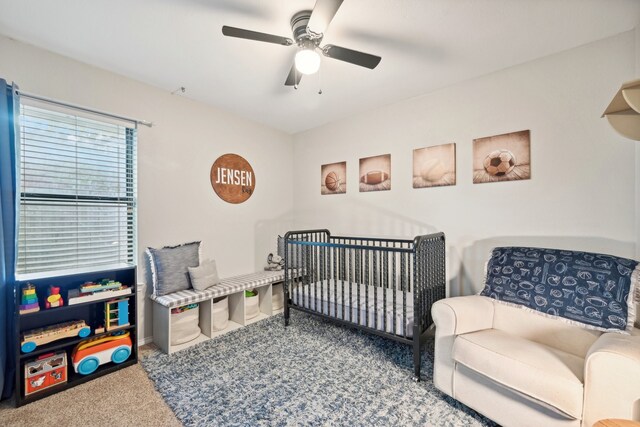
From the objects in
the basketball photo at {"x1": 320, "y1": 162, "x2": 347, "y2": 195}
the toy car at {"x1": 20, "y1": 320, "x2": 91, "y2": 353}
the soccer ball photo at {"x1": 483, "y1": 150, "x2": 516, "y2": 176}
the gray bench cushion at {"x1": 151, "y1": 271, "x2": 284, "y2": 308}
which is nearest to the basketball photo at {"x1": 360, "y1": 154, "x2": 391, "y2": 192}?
the basketball photo at {"x1": 320, "y1": 162, "x2": 347, "y2": 195}

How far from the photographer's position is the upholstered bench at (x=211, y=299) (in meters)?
2.37

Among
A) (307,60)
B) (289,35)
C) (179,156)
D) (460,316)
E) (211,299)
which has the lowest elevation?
(211,299)

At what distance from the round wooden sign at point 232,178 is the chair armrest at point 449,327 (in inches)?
99.6

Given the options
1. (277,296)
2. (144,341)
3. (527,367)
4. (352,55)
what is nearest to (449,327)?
(527,367)

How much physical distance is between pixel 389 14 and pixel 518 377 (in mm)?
2156

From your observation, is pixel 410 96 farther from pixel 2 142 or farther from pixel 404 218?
pixel 2 142

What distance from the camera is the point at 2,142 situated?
1.74 m

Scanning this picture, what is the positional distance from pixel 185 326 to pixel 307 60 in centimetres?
244

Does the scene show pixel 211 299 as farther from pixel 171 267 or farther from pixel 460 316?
pixel 460 316

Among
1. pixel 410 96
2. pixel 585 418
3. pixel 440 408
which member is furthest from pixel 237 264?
pixel 585 418

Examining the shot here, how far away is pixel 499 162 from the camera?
7.84 ft

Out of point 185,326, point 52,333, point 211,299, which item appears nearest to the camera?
point 52,333

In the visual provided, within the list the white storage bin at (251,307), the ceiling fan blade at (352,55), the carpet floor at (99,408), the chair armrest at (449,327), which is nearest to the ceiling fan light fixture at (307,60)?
the ceiling fan blade at (352,55)

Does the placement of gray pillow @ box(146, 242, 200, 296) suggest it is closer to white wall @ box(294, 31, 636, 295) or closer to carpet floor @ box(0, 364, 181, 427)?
carpet floor @ box(0, 364, 181, 427)
